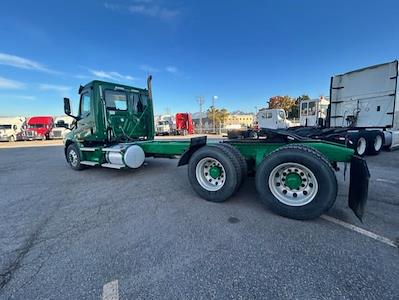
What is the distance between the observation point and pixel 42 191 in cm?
494

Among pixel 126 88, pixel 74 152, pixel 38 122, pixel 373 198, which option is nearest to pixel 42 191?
pixel 74 152

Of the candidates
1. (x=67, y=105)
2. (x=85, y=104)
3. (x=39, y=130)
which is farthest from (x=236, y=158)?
(x=39, y=130)

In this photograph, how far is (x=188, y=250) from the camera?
2434 mm

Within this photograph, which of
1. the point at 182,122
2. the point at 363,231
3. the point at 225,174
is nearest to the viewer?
the point at 363,231

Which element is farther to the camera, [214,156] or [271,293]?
[214,156]

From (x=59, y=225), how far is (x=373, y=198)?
5440 millimetres

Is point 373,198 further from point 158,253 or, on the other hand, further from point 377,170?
point 158,253

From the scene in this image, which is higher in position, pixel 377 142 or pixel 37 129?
pixel 37 129

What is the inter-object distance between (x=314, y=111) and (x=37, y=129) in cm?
3192

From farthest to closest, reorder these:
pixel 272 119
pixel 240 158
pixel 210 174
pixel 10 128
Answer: pixel 10 128 → pixel 272 119 → pixel 210 174 → pixel 240 158

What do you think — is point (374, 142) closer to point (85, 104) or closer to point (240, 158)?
point (240, 158)

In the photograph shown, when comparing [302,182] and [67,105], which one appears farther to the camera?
[67,105]

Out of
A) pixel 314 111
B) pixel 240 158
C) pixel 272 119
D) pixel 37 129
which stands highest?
pixel 314 111

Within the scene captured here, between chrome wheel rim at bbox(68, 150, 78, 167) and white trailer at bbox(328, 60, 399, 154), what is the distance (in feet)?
33.1
